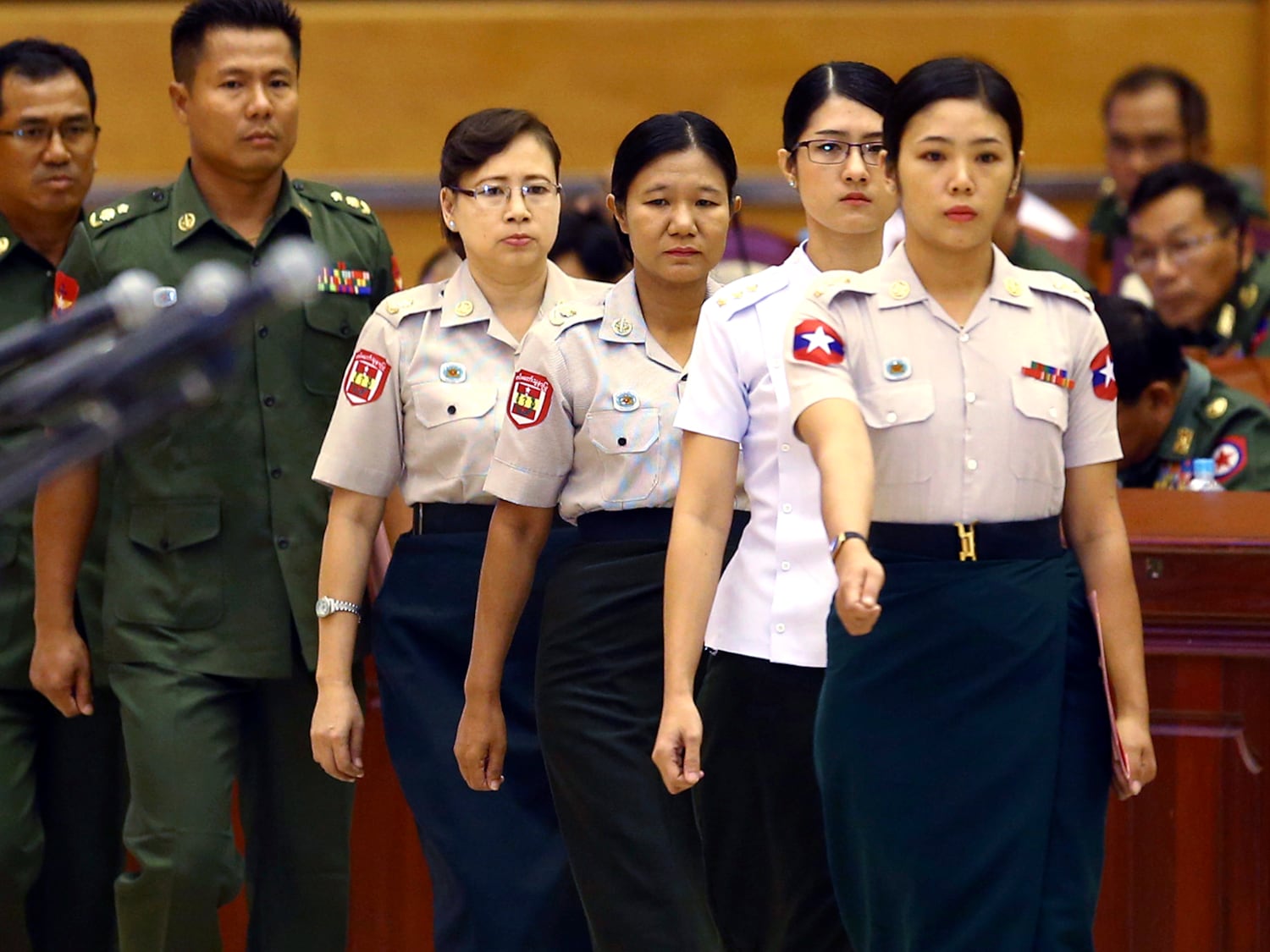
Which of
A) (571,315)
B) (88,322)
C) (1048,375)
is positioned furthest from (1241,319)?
(88,322)

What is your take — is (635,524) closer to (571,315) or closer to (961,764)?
(571,315)

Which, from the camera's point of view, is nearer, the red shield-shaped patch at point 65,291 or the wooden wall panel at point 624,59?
the red shield-shaped patch at point 65,291

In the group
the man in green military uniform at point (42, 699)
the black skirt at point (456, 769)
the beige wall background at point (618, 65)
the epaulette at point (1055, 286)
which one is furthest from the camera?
the beige wall background at point (618, 65)

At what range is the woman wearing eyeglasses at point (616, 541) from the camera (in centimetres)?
283

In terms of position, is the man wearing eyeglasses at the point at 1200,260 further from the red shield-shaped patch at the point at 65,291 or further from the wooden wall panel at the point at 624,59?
the red shield-shaped patch at the point at 65,291

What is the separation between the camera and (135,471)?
3375 millimetres

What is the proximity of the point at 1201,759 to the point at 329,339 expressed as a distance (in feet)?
5.00

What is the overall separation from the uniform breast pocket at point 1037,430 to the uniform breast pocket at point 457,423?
954mm

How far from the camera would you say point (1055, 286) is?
2.55 metres

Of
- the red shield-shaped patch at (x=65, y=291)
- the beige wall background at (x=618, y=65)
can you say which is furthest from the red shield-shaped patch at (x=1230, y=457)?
the beige wall background at (x=618, y=65)

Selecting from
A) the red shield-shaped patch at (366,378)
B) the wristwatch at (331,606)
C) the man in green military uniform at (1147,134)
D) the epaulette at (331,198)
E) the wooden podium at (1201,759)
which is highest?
the man in green military uniform at (1147,134)

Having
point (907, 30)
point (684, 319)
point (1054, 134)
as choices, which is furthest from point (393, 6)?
point (684, 319)

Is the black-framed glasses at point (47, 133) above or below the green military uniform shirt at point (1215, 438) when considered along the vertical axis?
above

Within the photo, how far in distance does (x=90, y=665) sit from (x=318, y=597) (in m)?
0.50
